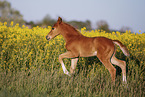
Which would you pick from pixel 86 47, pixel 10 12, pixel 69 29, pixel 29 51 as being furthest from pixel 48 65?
pixel 10 12

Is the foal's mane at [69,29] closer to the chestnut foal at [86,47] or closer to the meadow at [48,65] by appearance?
the chestnut foal at [86,47]

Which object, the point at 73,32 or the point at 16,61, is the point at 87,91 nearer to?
the point at 73,32

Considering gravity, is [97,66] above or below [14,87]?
→ above

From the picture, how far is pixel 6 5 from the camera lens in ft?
100

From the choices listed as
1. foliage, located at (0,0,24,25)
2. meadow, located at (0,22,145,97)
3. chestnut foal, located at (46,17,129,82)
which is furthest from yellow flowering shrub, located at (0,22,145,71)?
foliage, located at (0,0,24,25)

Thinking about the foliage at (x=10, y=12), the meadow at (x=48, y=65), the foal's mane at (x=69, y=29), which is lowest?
the meadow at (x=48, y=65)

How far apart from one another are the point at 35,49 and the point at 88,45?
144 inches

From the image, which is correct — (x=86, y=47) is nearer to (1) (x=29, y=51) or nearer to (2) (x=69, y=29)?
(2) (x=69, y=29)

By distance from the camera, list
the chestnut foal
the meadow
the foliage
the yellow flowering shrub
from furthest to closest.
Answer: the foliage, the yellow flowering shrub, the meadow, the chestnut foal

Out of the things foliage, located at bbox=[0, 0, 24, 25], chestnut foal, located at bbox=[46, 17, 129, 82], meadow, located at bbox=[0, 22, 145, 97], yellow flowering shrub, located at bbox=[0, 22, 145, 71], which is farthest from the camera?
foliage, located at bbox=[0, 0, 24, 25]

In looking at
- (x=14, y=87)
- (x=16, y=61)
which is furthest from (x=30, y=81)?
(x=16, y=61)

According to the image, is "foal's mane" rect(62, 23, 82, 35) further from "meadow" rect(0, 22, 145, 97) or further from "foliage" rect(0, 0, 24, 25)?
"foliage" rect(0, 0, 24, 25)

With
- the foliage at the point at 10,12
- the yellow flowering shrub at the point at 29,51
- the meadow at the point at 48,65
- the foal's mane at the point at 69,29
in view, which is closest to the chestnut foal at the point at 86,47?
the foal's mane at the point at 69,29

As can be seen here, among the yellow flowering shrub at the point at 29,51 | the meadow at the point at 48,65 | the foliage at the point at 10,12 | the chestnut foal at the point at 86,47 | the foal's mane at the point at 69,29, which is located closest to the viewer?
the chestnut foal at the point at 86,47
